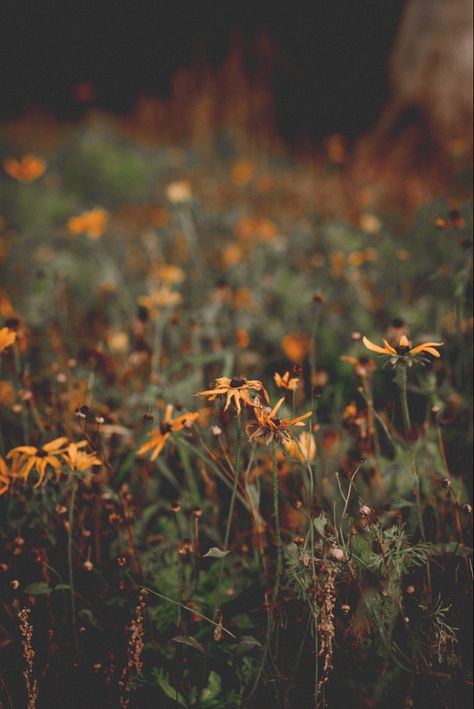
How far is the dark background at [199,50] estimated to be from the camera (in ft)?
15.5

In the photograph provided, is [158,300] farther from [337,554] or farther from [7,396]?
[337,554]

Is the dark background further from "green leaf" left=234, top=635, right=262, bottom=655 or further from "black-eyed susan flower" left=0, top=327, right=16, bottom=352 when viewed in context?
"green leaf" left=234, top=635, right=262, bottom=655

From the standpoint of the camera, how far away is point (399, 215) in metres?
3.52

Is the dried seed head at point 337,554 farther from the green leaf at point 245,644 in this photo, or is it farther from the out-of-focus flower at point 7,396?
the out-of-focus flower at point 7,396

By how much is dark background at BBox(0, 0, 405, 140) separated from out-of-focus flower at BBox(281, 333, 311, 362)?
3060 mm

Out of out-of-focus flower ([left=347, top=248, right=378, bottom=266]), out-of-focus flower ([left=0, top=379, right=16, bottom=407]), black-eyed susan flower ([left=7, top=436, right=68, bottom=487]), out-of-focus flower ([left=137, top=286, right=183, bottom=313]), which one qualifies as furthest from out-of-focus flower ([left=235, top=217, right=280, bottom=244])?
black-eyed susan flower ([left=7, top=436, right=68, bottom=487])

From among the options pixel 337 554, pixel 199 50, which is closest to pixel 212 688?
pixel 337 554

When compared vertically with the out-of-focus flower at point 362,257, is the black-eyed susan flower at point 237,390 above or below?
above

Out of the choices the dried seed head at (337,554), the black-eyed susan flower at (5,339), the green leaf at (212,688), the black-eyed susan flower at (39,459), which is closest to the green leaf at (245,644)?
the green leaf at (212,688)

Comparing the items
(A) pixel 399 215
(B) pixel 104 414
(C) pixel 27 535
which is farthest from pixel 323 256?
(C) pixel 27 535

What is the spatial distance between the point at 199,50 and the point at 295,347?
435cm

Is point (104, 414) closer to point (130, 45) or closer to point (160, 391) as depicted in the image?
point (160, 391)

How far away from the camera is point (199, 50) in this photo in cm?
515

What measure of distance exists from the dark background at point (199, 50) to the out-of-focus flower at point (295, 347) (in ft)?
10.0
